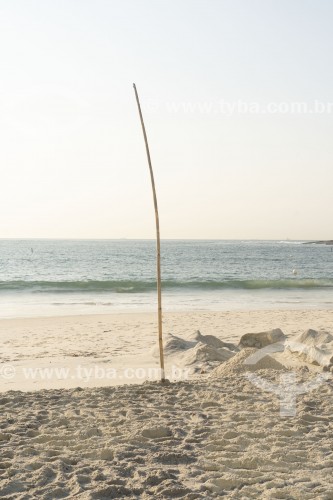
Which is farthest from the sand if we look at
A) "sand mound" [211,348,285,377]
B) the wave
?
the wave

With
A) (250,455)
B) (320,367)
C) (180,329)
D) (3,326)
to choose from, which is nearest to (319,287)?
(180,329)

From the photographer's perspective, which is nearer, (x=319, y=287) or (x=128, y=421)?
(x=128, y=421)

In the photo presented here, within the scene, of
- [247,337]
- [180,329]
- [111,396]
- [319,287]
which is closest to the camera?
[111,396]

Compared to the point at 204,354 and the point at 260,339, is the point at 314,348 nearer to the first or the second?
the point at 260,339

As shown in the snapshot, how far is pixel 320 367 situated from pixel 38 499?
4.42 m

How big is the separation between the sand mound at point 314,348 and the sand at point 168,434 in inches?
3.1

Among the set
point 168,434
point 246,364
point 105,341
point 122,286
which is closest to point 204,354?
point 246,364

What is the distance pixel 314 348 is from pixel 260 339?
49.9 inches

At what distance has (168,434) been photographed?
4508mm

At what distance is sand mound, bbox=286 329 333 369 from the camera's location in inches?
276

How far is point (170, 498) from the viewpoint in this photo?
3406mm

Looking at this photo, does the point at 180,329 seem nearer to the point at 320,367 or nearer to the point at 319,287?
the point at 320,367

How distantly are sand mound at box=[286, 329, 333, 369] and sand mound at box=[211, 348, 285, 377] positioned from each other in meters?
0.51

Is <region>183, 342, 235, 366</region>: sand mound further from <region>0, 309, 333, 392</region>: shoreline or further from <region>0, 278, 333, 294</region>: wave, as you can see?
<region>0, 278, 333, 294</region>: wave
